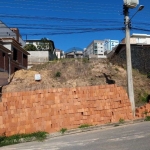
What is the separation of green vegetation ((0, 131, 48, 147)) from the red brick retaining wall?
0.89 ft

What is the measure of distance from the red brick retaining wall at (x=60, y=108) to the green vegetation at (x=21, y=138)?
0.27 m

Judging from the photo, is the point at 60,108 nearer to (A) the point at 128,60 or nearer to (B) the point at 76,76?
(A) the point at 128,60

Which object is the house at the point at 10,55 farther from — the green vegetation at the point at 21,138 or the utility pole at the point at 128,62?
the green vegetation at the point at 21,138

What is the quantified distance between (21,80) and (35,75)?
1.35 meters

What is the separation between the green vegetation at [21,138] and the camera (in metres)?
9.50

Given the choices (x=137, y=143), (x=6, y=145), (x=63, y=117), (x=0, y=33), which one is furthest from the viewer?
(x=0, y=33)

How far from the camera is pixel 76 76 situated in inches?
896

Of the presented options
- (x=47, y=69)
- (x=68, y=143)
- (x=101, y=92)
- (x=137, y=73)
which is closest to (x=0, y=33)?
(x=47, y=69)

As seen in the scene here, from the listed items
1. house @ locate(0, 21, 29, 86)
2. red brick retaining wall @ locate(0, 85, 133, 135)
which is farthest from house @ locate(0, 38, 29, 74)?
red brick retaining wall @ locate(0, 85, 133, 135)

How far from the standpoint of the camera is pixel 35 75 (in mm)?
22156

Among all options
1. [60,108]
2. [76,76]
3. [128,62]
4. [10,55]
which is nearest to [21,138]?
[60,108]

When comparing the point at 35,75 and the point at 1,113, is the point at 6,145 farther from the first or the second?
the point at 35,75

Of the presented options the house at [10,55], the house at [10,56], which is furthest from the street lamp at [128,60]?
the house at [10,55]

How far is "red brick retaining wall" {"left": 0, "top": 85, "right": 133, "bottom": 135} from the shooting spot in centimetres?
1030
